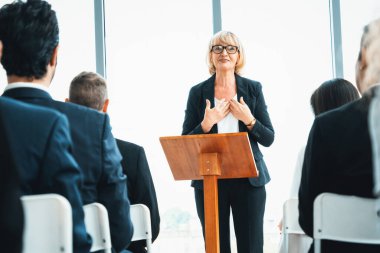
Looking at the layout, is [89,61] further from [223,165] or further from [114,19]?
[223,165]

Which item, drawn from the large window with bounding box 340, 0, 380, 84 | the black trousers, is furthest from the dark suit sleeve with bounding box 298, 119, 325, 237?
the large window with bounding box 340, 0, 380, 84

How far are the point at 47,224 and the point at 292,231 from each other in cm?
136

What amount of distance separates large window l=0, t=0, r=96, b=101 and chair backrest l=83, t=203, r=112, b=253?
4.39m

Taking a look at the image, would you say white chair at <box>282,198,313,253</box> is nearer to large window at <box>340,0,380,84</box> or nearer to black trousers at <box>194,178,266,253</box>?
black trousers at <box>194,178,266,253</box>

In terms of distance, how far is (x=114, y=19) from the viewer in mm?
6238

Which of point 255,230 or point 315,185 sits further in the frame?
point 255,230

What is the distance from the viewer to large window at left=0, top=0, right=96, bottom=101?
20.4ft

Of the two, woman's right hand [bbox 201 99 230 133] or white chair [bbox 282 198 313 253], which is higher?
woman's right hand [bbox 201 99 230 133]

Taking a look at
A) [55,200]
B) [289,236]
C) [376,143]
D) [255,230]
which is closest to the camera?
[376,143]

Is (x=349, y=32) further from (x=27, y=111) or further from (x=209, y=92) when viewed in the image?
(x=27, y=111)

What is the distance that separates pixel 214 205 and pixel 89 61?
342cm

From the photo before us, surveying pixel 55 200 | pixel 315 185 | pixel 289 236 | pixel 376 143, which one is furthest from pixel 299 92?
pixel 376 143

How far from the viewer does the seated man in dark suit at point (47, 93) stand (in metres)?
1.98

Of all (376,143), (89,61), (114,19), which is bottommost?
(376,143)
